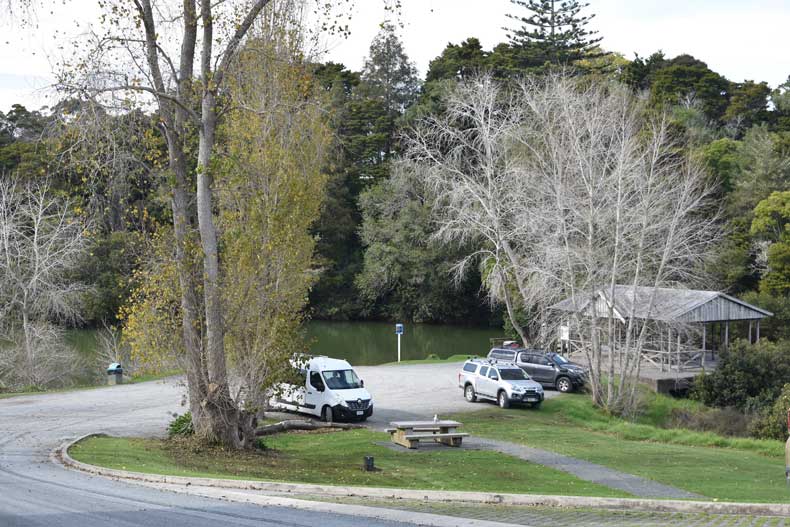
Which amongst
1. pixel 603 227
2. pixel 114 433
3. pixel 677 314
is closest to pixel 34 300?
pixel 114 433

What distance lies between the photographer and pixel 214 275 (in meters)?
19.4

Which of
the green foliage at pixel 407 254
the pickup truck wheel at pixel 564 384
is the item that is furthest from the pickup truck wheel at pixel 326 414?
the green foliage at pixel 407 254

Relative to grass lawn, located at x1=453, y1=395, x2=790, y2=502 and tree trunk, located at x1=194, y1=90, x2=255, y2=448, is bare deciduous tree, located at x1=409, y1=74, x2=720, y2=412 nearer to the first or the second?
grass lawn, located at x1=453, y1=395, x2=790, y2=502

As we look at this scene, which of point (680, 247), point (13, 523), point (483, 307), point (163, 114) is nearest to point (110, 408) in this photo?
point (163, 114)

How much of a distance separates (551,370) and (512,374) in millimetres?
4299

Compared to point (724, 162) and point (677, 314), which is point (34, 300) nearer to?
point (677, 314)

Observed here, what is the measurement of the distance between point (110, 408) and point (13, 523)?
60.4ft

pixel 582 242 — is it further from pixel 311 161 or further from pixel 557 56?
pixel 557 56

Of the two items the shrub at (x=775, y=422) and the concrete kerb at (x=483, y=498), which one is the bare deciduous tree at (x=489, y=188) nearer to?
the shrub at (x=775, y=422)

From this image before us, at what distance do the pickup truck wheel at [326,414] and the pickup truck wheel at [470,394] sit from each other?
25.2 feet

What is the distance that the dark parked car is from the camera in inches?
1388

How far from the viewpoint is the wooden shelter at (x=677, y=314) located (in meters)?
34.9

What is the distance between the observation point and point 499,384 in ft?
103

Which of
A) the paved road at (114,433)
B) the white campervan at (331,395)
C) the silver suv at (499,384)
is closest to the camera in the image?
the paved road at (114,433)
